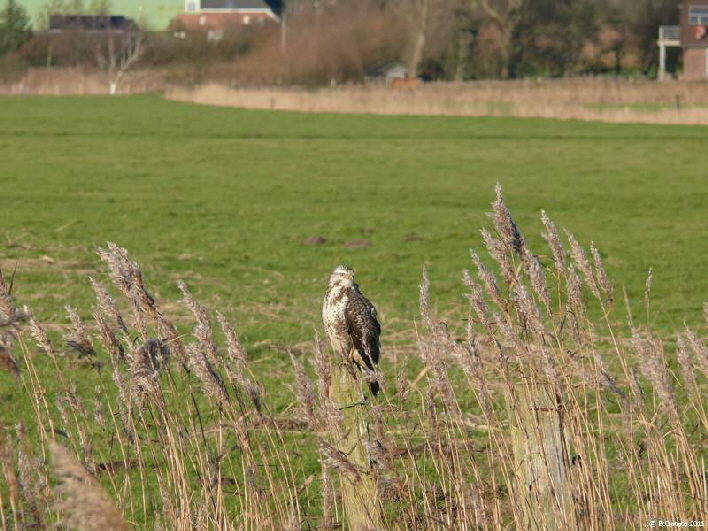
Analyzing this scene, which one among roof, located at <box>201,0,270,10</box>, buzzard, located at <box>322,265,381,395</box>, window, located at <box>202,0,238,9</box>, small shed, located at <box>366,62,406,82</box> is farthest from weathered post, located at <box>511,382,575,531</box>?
window, located at <box>202,0,238,9</box>

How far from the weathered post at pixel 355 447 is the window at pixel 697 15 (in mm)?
99922

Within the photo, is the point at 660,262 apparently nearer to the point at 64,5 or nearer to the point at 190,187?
the point at 190,187

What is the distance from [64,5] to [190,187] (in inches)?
4639

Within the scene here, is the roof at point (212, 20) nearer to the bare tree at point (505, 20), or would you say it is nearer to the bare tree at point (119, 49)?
the bare tree at point (119, 49)

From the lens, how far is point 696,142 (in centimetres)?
3978

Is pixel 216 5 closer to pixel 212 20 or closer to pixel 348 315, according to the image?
pixel 212 20

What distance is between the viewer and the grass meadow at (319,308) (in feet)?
12.9

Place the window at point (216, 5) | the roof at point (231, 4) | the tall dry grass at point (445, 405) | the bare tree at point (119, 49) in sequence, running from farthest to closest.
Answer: the window at point (216, 5)
the roof at point (231, 4)
the bare tree at point (119, 49)
the tall dry grass at point (445, 405)

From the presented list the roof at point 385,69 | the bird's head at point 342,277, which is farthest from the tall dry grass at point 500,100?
the bird's head at point 342,277

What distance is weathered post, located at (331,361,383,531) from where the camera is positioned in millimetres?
4061

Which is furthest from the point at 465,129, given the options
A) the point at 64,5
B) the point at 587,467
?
the point at 64,5

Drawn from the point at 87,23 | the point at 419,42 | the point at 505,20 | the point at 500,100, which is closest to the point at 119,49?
the point at 87,23

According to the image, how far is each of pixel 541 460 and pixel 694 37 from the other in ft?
324

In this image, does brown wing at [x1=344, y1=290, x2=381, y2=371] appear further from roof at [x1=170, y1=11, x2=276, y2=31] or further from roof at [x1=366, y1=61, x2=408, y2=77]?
roof at [x1=170, y1=11, x2=276, y2=31]
